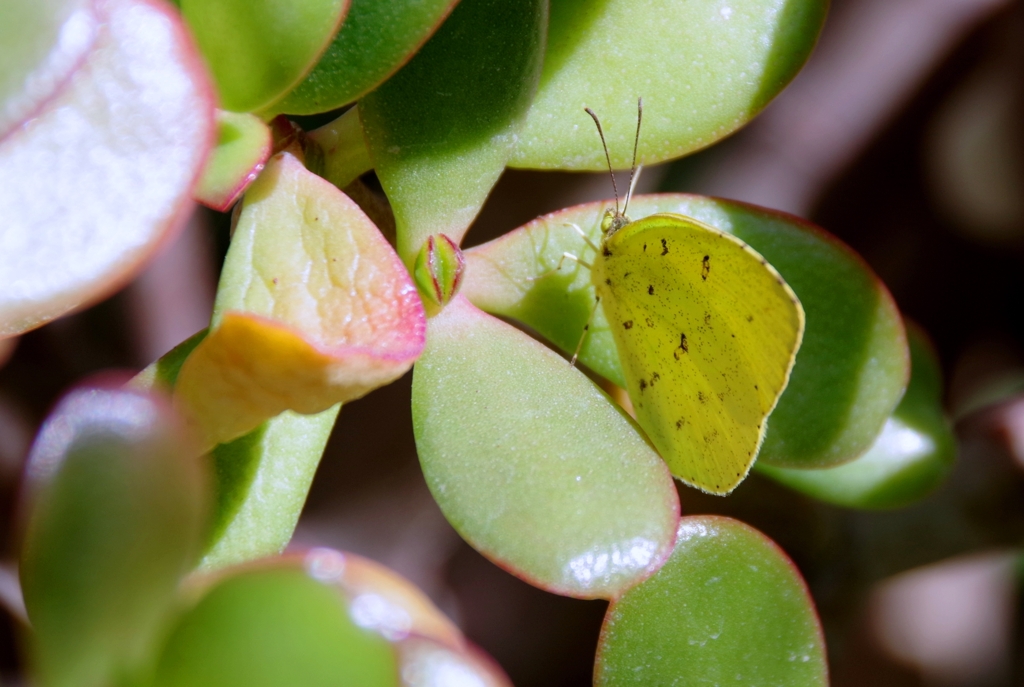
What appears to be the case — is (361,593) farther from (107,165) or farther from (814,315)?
(814,315)

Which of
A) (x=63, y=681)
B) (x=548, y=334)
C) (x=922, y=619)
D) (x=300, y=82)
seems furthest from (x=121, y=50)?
(x=922, y=619)

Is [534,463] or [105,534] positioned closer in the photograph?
[105,534]

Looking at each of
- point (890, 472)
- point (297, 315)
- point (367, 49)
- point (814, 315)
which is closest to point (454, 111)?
point (367, 49)

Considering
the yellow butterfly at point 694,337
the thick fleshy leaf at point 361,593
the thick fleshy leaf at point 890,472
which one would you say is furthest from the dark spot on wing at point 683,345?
the thick fleshy leaf at point 361,593

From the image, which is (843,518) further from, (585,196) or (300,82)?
(300,82)

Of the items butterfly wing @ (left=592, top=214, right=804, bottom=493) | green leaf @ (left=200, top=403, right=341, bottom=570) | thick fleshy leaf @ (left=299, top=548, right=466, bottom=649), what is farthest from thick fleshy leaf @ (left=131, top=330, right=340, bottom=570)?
butterfly wing @ (left=592, top=214, right=804, bottom=493)

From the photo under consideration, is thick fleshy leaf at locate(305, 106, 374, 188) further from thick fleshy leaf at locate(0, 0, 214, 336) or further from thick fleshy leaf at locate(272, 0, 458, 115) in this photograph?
thick fleshy leaf at locate(0, 0, 214, 336)

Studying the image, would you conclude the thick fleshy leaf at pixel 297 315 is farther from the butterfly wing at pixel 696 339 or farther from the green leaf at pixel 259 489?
the butterfly wing at pixel 696 339
